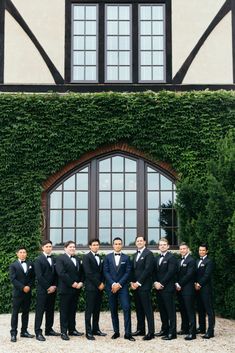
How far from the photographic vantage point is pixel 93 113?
488 inches

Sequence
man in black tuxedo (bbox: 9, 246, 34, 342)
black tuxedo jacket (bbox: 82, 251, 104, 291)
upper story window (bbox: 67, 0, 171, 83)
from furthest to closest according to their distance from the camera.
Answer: upper story window (bbox: 67, 0, 171, 83), black tuxedo jacket (bbox: 82, 251, 104, 291), man in black tuxedo (bbox: 9, 246, 34, 342)

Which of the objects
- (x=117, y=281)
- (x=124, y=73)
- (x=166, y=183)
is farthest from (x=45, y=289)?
(x=124, y=73)

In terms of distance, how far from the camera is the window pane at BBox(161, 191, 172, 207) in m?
12.6

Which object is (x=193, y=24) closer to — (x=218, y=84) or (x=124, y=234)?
(x=218, y=84)

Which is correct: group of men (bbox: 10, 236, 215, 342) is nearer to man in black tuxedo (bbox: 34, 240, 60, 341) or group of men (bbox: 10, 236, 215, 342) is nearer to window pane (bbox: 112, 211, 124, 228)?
man in black tuxedo (bbox: 34, 240, 60, 341)

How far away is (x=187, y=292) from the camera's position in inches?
352

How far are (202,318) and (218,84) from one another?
583 centimetres

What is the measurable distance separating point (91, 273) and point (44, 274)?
76 centimetres

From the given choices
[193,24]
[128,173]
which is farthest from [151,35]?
[128,173]

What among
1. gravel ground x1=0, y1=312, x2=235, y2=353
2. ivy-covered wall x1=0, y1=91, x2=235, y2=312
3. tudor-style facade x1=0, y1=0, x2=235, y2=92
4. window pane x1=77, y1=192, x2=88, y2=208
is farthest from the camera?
tudor-style facade x1=0, y1=0, x2=235, y2=92

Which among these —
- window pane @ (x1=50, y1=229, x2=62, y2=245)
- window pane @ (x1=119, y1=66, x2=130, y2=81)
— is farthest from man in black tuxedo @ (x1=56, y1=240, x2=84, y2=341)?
window pane @ (x1=119, y1=66, x2=130, y2=81)

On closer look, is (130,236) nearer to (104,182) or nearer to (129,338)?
(104,182)

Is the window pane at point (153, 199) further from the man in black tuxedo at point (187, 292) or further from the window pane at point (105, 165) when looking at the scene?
the man in black tuxedo at point (187, 292)

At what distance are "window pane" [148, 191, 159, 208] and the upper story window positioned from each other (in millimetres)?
2678
